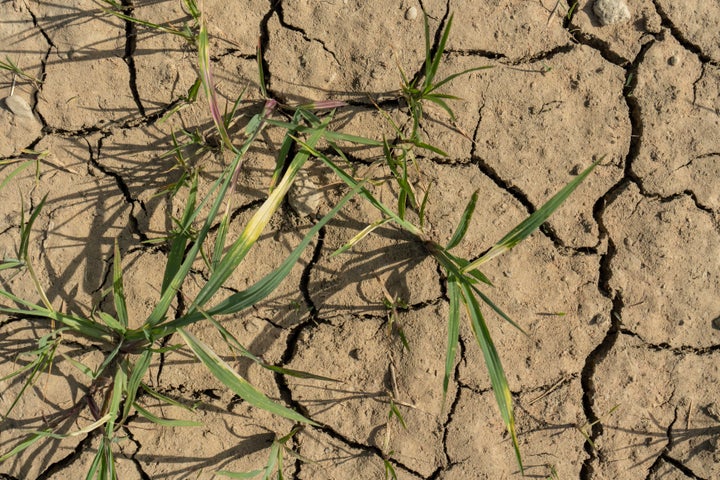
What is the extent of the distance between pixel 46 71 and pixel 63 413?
1.26 m

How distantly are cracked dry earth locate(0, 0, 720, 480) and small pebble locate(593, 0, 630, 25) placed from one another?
0.08ft

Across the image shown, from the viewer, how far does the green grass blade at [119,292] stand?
207 cm

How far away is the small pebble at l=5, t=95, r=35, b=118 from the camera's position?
219 centimetres

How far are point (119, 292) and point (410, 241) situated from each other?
105 centimetres

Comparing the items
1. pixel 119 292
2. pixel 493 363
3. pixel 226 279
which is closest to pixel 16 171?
pixel 119 292

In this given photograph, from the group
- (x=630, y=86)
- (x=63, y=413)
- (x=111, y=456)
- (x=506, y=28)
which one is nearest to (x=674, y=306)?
(x=630, y=86)

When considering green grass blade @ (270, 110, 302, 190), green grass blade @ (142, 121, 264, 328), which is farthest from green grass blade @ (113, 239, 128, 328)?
green grass blade @ (270, 110, 302, 190)

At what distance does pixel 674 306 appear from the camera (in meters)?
2.25

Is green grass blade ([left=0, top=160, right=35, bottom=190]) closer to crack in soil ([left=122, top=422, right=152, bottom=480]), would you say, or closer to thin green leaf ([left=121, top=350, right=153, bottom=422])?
thin green leaf ([left=121, top=350, right=153, bottom=422])

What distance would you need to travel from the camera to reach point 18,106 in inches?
86.2

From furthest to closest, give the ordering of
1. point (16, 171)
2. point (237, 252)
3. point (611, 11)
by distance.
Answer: point (611, 11) → point (16, 171) → point (237, 252)

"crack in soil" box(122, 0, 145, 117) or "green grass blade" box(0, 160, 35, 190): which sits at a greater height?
"crack in soil" box(122, 0, 145, 117)

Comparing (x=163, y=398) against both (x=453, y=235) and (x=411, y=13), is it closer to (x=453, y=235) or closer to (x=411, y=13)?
(x=453, y=235)

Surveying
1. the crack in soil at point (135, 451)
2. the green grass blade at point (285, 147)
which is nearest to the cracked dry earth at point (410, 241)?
the crack in soil at point (135, 451)
